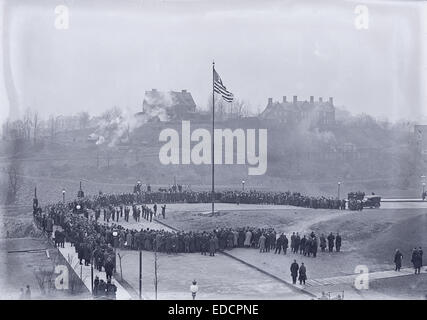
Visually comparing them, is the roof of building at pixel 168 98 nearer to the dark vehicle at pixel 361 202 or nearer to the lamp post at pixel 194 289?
the dark vehicle at pixel 361 202

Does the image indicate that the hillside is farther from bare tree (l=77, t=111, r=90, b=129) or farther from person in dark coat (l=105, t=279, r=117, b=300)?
person in dark coat (l=105, t=279, r=117, b=300)

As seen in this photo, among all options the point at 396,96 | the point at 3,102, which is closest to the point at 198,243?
the point at 3,102

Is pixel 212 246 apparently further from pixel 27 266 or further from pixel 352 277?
pixel 27 266

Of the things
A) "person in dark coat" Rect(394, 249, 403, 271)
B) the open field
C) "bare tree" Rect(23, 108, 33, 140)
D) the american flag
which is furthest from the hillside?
"person in dark coat" Rect(394, 249, 403, 271)

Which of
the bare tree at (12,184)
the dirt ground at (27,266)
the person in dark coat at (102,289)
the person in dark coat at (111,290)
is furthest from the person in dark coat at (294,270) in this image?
the bare tree at (12,184)
